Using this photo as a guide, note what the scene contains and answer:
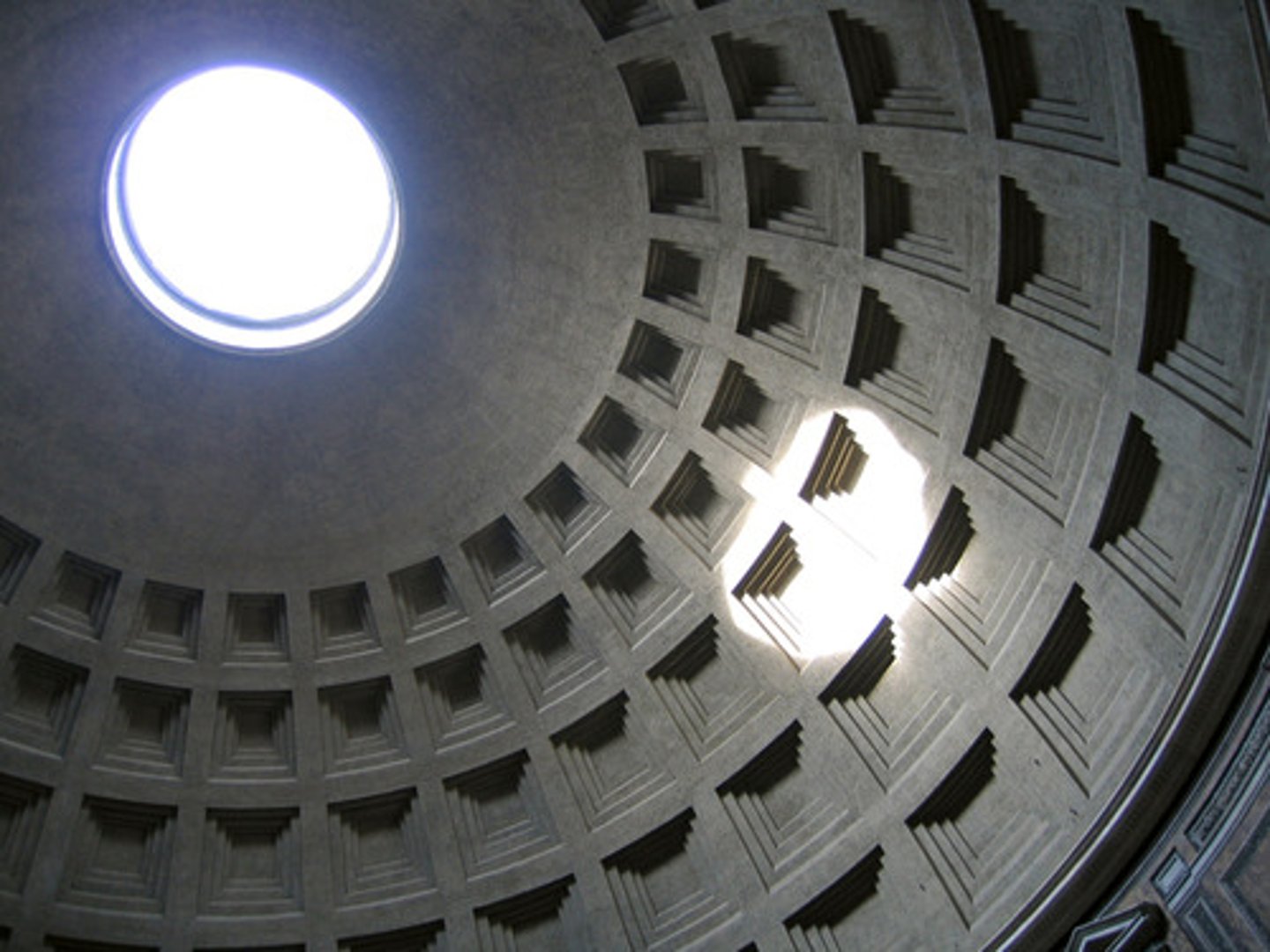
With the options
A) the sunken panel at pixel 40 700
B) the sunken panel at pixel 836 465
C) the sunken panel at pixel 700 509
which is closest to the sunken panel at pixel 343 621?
the sunken panel at pixel 40 700

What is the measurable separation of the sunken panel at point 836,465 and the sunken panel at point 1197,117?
725cm

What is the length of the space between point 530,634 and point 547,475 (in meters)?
3.07

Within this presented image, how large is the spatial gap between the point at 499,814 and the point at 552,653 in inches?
121

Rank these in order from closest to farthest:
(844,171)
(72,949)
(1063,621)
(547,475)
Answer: (1063,621) < (844,171) < (72,949) < (547,475)

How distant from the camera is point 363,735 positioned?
2442 centimetres

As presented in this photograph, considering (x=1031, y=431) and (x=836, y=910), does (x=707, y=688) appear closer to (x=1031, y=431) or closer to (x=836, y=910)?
(x=836, y=910)

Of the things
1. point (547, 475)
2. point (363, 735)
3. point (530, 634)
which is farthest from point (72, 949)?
point (547, 475)

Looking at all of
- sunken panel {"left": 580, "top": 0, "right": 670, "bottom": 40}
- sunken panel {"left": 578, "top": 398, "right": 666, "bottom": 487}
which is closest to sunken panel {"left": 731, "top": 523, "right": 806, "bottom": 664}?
sunken panel {"left": 578, "top": 398, "right": 666, "bottom": 487}

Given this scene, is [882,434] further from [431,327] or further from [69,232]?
[69,232]

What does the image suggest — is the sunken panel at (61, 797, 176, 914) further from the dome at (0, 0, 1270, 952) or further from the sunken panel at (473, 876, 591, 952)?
the sunken panel at (473, 876, 591, 952)

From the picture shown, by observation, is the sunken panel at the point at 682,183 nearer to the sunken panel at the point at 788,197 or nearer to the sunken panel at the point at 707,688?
the sunken panel at the point at 788,197

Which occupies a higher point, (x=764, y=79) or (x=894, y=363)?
(x=764, y=79)

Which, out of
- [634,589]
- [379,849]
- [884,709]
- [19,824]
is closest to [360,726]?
[379,849]

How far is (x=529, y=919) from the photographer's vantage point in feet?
73.6
